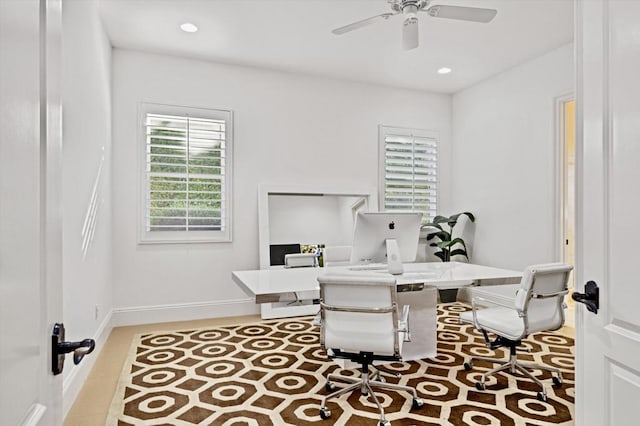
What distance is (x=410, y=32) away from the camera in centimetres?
290

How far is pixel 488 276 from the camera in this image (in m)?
2.99

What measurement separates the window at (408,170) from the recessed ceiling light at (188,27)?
109 inches

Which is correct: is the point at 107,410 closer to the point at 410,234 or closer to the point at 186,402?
the point at 186,402

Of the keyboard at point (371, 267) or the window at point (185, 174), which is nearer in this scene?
the keyboard at point (371, 267)

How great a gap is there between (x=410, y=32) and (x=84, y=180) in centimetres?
262

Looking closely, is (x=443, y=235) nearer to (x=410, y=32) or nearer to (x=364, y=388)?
(x=410, y=32)

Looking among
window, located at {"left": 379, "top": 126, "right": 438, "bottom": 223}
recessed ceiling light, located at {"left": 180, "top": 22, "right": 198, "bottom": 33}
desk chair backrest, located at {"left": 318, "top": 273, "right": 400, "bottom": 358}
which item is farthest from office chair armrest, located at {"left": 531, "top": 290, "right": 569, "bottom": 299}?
recessed ceiling light, located at {"left": 180, "top": 22, "right": 198, "bottom": 33}

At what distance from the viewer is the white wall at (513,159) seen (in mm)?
4410

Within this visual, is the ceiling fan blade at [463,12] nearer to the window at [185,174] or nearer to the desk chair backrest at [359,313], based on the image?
the desk chair backrest at [359,313]

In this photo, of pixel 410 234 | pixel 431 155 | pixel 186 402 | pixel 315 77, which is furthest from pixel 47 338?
pixel 431 155

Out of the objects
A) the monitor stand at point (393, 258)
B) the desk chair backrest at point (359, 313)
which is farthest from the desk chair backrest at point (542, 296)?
the desk chair backrest at point (359, 313)

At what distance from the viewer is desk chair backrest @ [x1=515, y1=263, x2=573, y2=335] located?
8.35 ft

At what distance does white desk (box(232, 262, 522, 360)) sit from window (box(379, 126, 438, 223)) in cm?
219

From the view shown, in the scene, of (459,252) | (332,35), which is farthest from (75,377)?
(459,252)
